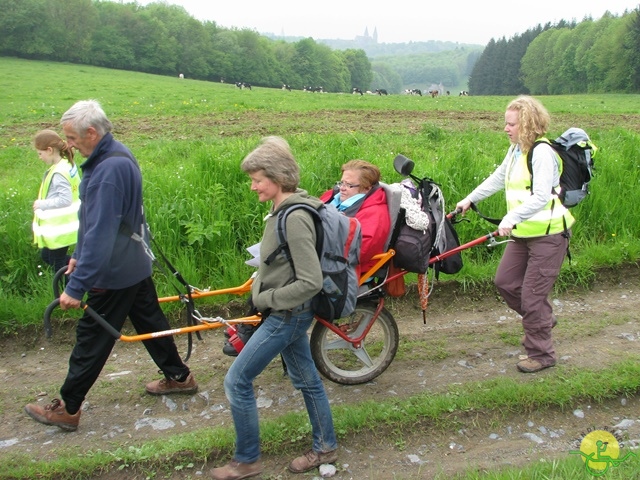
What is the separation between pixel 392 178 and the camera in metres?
7.89

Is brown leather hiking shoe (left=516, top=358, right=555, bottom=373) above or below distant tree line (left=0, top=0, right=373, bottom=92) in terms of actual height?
below

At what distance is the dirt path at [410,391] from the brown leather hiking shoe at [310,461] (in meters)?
0.07

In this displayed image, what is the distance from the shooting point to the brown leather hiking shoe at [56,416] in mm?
4223

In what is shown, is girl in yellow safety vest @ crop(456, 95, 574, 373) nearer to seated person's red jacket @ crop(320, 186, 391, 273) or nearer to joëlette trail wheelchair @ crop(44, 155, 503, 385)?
joëlette trail wheelchair @ crop(44, 155, 503, 385)

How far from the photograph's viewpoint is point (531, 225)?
4.69 meters

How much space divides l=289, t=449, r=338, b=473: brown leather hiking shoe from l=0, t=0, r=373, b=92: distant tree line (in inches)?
2628

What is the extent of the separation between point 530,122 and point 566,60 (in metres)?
91.5

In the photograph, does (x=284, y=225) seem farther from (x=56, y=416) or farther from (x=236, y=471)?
(x=56, y=416)

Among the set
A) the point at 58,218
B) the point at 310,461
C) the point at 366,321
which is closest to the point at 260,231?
the point at 58,218

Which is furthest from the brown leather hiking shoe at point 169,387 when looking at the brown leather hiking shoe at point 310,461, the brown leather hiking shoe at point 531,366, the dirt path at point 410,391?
the brown leather hiking shoe at point 531,366

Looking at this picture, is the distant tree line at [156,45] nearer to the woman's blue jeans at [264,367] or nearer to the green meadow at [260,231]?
the green meadow at [260,231]

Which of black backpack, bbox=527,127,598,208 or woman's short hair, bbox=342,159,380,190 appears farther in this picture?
black backpack, bbox=527,127,598,208

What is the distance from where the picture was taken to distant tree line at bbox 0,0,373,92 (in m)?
64.5

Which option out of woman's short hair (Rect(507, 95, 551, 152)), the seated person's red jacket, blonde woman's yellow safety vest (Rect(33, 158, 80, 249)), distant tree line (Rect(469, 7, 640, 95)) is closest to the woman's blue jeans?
the seated person's red jacket
